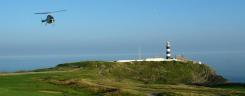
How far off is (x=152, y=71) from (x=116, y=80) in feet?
65.8

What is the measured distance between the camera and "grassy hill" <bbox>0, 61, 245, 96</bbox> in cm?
5734

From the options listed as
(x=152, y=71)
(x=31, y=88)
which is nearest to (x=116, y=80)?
(x=152, y=71)

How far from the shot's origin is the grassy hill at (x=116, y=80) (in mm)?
57344

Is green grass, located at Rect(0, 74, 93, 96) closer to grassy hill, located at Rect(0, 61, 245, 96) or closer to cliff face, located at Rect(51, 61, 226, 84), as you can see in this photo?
grassy hill, located at Rect(0, 61, 245, 96)

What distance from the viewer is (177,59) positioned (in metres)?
118

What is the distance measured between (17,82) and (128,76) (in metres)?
35.3

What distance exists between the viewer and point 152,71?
104 meters

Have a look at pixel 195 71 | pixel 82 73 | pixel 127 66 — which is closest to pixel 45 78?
pixel 82 73

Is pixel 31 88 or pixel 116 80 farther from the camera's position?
pixel 116 80

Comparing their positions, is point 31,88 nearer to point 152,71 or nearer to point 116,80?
point 116,80

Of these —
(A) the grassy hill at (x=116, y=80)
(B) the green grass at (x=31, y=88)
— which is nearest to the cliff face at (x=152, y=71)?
(A) the grassy hill at (x=116, y=80)

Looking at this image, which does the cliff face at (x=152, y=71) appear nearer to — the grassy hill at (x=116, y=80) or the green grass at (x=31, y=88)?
the grassy hill at (x=116, y=80)

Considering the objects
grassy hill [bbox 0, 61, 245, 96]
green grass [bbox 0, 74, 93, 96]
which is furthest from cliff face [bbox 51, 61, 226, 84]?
green grass [bbox 0, 74, 93, 96]

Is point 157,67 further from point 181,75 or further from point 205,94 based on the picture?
point 205,94
